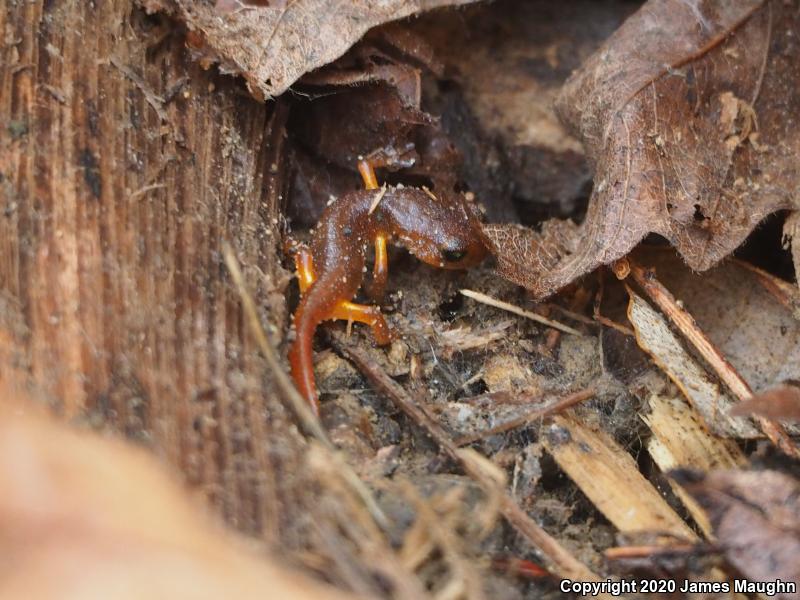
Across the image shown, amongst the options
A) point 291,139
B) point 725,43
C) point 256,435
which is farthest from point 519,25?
point 256,435

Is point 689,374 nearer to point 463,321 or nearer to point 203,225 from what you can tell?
point 463,321

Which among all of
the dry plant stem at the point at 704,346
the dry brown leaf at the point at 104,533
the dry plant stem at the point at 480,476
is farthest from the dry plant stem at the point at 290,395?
the dry plant stem at the point at 704,346

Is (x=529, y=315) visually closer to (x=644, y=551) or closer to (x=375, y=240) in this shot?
(x=375, y=240)

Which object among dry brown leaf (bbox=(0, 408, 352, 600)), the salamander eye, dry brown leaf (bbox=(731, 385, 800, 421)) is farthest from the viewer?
the salamander eye

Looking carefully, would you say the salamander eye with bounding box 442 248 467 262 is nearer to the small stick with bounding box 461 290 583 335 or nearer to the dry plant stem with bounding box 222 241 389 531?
the small stick with bounding box 461 290 583 335

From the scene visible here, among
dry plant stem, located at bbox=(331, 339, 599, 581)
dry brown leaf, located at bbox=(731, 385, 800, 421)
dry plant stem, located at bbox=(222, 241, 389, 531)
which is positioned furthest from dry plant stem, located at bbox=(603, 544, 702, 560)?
dry plant stem, located at bbox=(222, 241, 389, 531)

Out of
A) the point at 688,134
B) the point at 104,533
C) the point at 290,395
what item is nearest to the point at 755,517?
the point at 290,395
